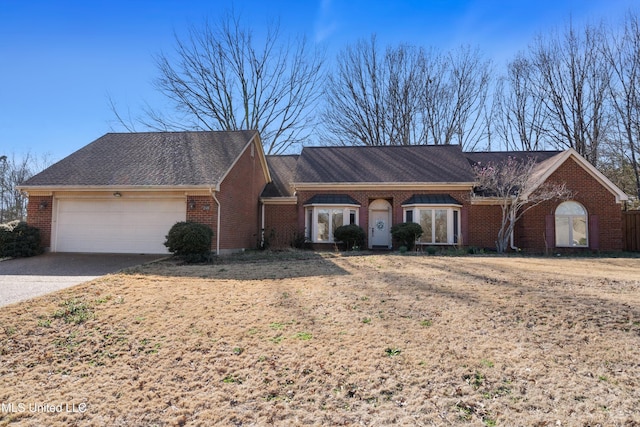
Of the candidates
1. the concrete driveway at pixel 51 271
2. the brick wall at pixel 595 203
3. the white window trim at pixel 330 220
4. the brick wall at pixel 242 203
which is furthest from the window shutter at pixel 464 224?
the concrete driveway at pixel 51 271

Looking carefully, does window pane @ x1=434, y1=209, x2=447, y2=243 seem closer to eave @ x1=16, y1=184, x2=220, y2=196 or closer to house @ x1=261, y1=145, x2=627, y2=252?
house @ x1=261, y1=145, x2=627, y2=252

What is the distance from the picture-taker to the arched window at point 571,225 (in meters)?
15.3

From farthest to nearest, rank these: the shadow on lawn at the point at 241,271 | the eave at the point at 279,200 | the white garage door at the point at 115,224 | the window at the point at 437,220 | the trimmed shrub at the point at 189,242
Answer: the eave at the point at 279,200, the window at the point at 437,220, the white garage door at the point at 115,224, the trimmed shrub at the point at 189,242, the shadow on lawn at the point at 241,271

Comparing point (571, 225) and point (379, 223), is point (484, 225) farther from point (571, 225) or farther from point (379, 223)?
point (379, 223)

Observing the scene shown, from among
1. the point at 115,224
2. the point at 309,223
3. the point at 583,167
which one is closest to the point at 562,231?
the point at 583,167

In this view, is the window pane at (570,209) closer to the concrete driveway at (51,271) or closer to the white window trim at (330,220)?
the white window trim at (330,220)

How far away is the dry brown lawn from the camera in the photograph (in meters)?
3.04

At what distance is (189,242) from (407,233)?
878cm

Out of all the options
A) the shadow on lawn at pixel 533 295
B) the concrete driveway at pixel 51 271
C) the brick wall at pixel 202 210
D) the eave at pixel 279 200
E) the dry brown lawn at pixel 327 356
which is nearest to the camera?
the dry brown lawn at pixel 327 356

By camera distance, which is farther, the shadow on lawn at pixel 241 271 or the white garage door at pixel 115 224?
the white garage door at pixel 115 224

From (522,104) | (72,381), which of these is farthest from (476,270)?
(522,104)

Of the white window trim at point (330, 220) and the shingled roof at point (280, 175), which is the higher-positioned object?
the shingled roof at point (280, 175)

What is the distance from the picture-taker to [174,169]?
13.6 m

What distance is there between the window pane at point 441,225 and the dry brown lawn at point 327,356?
9.47 m
